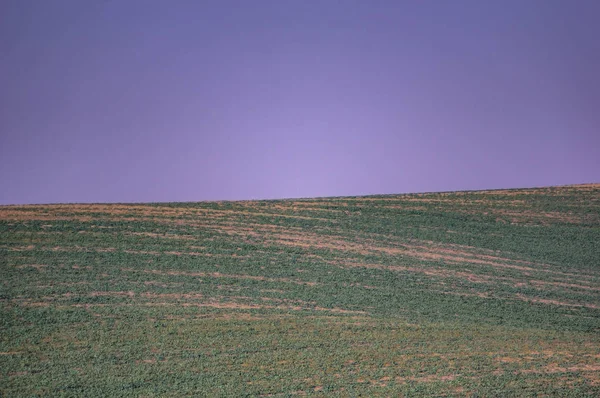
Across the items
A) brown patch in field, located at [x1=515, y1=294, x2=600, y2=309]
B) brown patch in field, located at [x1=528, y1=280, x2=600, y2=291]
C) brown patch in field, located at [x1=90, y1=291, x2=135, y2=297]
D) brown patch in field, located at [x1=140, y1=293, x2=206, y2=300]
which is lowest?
brown patch in field, located at [x1=515, y1=294, x2=600, y2=309]

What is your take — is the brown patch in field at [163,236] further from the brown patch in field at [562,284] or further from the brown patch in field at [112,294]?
the brown patch in field at [562,284]

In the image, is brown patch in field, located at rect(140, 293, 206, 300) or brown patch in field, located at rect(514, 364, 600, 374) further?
brown patch in field, located at rect(140, 293, 206, 300)

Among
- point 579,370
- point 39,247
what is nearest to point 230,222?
point 39,247

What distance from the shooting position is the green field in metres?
8.43

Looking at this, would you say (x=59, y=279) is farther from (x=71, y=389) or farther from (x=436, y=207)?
(x=436, y=207)

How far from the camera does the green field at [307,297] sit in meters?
8.43

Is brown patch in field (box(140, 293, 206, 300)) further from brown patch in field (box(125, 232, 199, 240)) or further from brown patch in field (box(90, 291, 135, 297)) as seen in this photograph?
brown patch in field (box(125, 232, 199, 240))

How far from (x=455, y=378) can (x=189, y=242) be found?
670cm

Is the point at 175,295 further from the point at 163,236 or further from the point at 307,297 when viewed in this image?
the point at 163,236

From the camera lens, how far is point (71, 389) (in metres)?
7.85

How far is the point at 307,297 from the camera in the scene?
11547mm

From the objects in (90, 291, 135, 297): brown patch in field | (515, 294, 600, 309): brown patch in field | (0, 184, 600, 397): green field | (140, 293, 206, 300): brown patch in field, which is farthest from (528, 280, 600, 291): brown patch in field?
(90, 291, 135, 297): brown patch in field

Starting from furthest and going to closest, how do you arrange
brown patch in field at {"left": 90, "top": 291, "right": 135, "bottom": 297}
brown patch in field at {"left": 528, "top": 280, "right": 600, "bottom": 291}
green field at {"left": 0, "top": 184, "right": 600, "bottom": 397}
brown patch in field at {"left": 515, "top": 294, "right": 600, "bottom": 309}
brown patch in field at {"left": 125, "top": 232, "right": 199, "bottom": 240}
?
brown patch in field at {"left": 125, "top": 232, "right": 199, "bottom": 240} → brown patch in field at {"left": 528, "top": 280, "right": 600, "bottom": 291} → brown patch in field at {"left": 515, "top": 294, "right": 600, "bottom": 309} → brown patch in field at {"left": 90, "top": 291, "right": 135, "bottom": 297} → green field at {"left": 0, "top": 184, "right": 600, "bottom": 397}

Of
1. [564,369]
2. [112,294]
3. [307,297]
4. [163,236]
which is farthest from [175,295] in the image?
[564,369]
